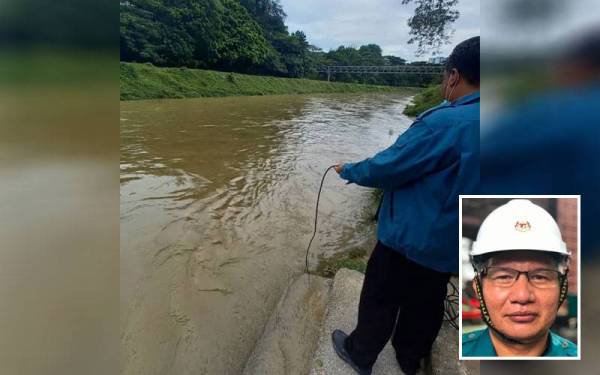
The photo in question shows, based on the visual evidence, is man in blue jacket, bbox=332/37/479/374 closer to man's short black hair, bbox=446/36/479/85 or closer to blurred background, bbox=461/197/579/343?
man's short black hair, bbox=446/36/479/85

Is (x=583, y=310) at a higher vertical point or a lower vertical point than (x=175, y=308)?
higher

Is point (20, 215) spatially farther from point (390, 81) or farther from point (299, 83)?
point (390, 81)

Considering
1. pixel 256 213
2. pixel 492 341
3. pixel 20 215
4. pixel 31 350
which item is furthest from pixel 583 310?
pixel 20 215

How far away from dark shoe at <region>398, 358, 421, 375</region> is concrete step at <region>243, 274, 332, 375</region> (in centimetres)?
52

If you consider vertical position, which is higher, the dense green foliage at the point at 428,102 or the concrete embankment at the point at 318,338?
the dense green foliage at the point at 428,102

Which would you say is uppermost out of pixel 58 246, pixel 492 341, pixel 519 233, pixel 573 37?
pixel 573 37

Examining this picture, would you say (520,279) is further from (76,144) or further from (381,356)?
(76,144)

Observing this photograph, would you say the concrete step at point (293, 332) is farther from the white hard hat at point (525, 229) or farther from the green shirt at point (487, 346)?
the white hard hat at point (525, 229)

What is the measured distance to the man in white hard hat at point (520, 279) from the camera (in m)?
0.68

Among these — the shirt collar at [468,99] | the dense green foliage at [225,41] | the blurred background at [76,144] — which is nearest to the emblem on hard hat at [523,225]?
the shirt collar at [468,99]

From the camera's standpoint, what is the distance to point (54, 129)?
7.19ft

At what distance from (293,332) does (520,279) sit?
1.88 m

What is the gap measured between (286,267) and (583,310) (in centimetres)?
290

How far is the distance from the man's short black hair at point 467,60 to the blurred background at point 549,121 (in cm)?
59
